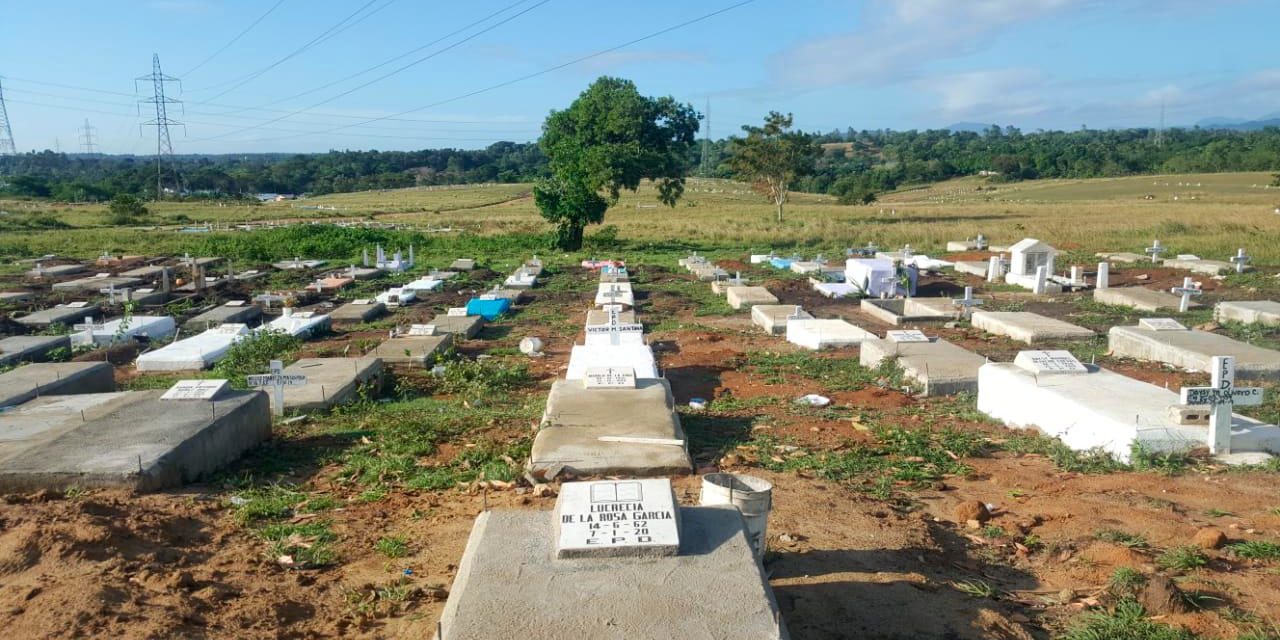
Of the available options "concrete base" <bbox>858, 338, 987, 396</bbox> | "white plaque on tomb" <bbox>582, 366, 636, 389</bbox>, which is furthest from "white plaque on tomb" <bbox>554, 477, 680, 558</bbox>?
"concrete base" <bbox>858, 338, 987, 396</bbox>

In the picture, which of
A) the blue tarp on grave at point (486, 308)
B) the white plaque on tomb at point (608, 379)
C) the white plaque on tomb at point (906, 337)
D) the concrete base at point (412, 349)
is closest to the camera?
the white plaque on tomb at point (608, 379)

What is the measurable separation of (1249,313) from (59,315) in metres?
19.5

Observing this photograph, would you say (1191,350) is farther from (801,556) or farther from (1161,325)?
(801,556)

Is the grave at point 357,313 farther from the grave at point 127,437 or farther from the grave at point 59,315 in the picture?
the grave at point 127,437

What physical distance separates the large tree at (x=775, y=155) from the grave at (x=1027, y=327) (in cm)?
2911

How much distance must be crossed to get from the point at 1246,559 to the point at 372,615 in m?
4.48

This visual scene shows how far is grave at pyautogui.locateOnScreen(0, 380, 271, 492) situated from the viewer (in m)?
5.79

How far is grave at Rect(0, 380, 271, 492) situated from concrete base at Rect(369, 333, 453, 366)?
379 cm

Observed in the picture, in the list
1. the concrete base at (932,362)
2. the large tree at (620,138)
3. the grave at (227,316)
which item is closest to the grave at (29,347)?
the grave at (227,316)

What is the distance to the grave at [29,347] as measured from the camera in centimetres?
1202

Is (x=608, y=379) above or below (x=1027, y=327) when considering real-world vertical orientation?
above

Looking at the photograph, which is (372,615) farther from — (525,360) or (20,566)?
(525,360)

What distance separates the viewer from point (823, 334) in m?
13.2

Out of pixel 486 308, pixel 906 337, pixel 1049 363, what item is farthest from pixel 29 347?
pixel 1049 363
